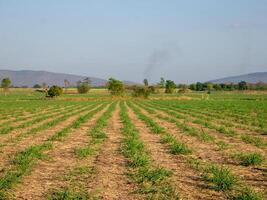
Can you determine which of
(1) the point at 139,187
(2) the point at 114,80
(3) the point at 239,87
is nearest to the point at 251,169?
(1) the point at 139,187

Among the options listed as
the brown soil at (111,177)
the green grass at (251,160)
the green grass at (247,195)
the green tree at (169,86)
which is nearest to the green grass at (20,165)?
the brown soil at (111,177)

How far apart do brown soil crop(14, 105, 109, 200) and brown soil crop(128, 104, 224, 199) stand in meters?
2.61

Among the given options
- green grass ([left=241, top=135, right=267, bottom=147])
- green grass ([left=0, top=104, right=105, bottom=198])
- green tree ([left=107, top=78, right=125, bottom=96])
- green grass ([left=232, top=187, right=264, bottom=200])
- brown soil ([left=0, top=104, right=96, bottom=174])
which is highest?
green tree ([left=107, top=78, right=125, bottom=96])

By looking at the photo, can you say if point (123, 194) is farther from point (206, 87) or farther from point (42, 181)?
point (206, 87)

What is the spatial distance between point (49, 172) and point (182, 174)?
11.2 feet

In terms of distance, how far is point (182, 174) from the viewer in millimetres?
10477

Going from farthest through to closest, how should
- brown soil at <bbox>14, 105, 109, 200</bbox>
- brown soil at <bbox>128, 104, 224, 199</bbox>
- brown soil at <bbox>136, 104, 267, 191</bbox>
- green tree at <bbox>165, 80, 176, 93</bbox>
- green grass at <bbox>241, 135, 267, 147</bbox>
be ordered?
green tree at <bbox>165, 80, 176, 93</bbox>, green grass at <bbox>241, 135, 267, 147</bbox>, brown soil at <bbox>136, 104, 267, 191</bbox>, brown soil at <bbox>14, 105, 109, 200</bbox>, brown soil at <bbox>128, 104, 224, 199</bbox>

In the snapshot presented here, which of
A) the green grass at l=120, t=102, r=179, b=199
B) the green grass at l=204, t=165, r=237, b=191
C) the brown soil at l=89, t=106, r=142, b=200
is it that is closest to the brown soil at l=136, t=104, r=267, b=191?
the green grass at l=204, t=165, r=237, b=191

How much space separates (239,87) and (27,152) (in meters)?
176

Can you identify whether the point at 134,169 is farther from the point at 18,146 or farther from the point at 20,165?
the point at 18,146

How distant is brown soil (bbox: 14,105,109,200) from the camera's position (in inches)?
348

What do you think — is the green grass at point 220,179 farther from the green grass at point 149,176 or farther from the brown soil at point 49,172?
the brown soil at point 49,172

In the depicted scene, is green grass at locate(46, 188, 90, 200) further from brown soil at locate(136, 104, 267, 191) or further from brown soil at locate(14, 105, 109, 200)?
brown soil at locate(136, 104, 267, 191)

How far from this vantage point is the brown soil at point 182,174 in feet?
27.9
